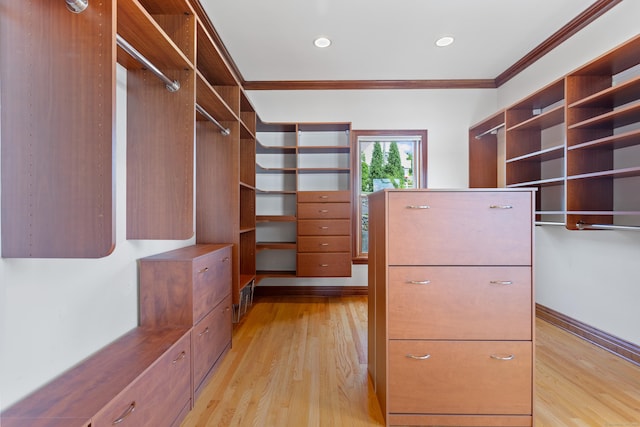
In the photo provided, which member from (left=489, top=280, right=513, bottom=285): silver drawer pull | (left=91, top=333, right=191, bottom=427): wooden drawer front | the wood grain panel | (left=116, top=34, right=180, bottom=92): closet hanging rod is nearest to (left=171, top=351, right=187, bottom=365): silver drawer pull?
(left=91, top=333, right=191, bottom=427): wooden drawer front

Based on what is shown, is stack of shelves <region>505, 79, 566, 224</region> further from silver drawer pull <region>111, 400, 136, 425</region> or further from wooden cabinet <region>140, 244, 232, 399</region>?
silver drawer pull <region>111, 400, 136, 425</region>

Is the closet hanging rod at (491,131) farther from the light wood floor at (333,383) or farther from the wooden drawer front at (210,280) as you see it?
the wooden drawer front at (210,280)

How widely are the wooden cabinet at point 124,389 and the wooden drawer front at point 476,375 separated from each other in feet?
3.58

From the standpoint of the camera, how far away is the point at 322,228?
3.14 meters

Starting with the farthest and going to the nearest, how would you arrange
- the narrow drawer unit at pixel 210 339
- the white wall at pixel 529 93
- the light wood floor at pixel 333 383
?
the white wall at pixel 529 93, the narrow drawer unit at pixel 210 339, the light wood floor at pixel 333 383

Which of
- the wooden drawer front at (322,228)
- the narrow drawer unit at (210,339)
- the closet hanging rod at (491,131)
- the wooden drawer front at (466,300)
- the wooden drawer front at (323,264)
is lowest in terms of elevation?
the narrow drawer unit at (210,339)

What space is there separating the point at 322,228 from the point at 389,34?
77.0 inches

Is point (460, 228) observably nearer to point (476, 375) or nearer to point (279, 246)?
point (476, 375)

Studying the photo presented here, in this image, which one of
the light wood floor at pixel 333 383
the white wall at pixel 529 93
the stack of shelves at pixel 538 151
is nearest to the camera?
the light wood floor at pixel 333 383

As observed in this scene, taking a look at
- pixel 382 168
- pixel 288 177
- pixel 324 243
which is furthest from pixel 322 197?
pixel 382 168

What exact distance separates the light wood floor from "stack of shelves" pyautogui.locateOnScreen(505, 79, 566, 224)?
3.82 ft

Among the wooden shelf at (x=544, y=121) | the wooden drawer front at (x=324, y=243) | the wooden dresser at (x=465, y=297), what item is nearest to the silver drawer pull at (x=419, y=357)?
the wooden dresser at (x=465, y=297)

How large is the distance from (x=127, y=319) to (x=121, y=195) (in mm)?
637

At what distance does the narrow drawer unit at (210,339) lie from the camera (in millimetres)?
1579
